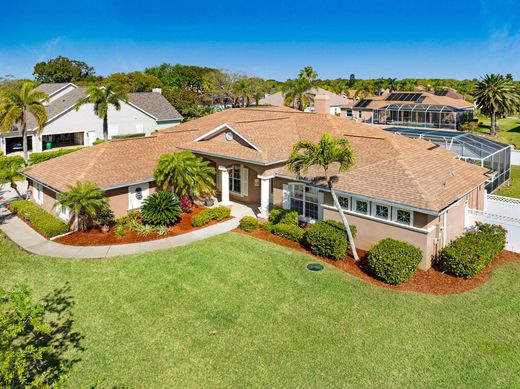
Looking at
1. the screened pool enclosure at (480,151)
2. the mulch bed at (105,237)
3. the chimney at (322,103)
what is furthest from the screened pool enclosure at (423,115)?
the mulch bed at (105,237)

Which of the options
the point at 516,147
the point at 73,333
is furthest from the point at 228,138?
the point at 516,147

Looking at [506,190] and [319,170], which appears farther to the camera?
[506,190]

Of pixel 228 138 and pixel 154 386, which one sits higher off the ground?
pixel 228 138

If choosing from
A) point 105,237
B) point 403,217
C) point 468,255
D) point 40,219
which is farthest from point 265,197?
point 40,219

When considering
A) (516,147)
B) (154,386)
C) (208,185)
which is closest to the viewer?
(154,386)

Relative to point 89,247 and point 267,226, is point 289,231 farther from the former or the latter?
point 89,247

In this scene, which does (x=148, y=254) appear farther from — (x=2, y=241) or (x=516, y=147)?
(x=516, y=147)

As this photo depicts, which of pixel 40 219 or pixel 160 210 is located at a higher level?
pixel 160 210

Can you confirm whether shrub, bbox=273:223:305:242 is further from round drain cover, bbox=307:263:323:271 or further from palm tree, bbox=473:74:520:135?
palm tree, bbox=473:74:520:135
